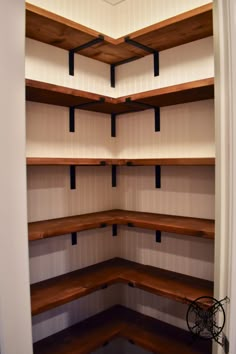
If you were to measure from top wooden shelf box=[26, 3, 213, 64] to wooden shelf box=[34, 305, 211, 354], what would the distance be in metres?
1.95

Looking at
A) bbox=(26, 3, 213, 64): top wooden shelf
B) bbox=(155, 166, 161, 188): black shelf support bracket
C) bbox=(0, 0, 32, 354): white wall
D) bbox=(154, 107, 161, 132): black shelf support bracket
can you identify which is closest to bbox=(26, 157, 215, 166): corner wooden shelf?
bbox=(155, 166, 161, 188): black shelf support bracket

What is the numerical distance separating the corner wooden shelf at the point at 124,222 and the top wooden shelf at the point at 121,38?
1.17 meters

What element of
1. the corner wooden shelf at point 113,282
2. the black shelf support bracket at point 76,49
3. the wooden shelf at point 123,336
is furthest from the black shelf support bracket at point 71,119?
the wooden shelf at point 123,336

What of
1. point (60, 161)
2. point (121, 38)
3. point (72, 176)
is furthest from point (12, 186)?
point (121, 38)

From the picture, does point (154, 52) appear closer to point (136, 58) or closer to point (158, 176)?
point (136, 58)

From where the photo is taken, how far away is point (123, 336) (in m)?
2.07

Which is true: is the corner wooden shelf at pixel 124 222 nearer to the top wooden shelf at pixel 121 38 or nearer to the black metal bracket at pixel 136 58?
the black metal bracket at pixel 136 58

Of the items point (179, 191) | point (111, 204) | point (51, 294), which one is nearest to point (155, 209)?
point (179, 191)

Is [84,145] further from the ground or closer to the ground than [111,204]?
further from the ground

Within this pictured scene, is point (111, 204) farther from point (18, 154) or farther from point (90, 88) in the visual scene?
point (18, 154)

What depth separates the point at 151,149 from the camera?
7.48 feet

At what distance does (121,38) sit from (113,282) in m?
1.62

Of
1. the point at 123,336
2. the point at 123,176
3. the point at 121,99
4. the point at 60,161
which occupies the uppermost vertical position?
the point at 121,99

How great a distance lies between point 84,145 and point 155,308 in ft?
4.40
